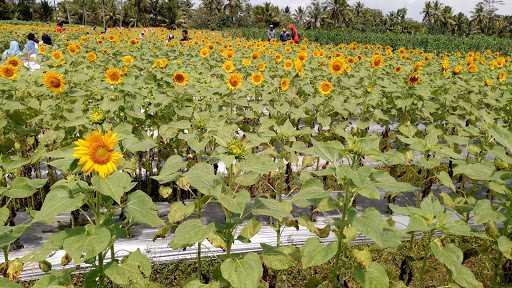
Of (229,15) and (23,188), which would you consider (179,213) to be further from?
(229,15)

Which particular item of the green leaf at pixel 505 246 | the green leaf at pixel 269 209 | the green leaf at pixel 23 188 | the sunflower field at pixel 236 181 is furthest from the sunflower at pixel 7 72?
the green leaf at pixel 505 246

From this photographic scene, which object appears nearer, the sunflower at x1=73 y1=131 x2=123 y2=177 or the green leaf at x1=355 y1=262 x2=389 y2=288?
the sunflower at x1=73 y1=131 x2=123 y2=177

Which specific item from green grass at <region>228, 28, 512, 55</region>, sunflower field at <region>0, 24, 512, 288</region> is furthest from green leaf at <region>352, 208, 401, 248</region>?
green grass at <region>228, 28, 512, 55</region>

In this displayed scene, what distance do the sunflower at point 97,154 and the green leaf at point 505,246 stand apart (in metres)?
1.48

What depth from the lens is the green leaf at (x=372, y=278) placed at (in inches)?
62.4

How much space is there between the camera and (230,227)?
161 cm

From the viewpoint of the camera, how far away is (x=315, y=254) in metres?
1.55

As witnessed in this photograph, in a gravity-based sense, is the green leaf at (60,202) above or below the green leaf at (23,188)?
above

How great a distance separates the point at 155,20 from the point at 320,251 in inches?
2521

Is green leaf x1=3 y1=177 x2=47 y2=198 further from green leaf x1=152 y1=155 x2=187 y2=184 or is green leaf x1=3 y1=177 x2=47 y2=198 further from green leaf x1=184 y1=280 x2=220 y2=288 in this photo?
green leaf x1=184 y1=280 x2=220 y2=288

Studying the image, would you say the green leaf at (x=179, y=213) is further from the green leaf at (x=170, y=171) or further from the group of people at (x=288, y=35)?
the group of people at (x=288, y=35)

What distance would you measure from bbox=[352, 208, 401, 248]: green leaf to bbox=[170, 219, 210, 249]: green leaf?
514 mm

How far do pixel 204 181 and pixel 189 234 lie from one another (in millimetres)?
198

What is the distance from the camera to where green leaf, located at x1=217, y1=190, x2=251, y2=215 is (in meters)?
1.39
